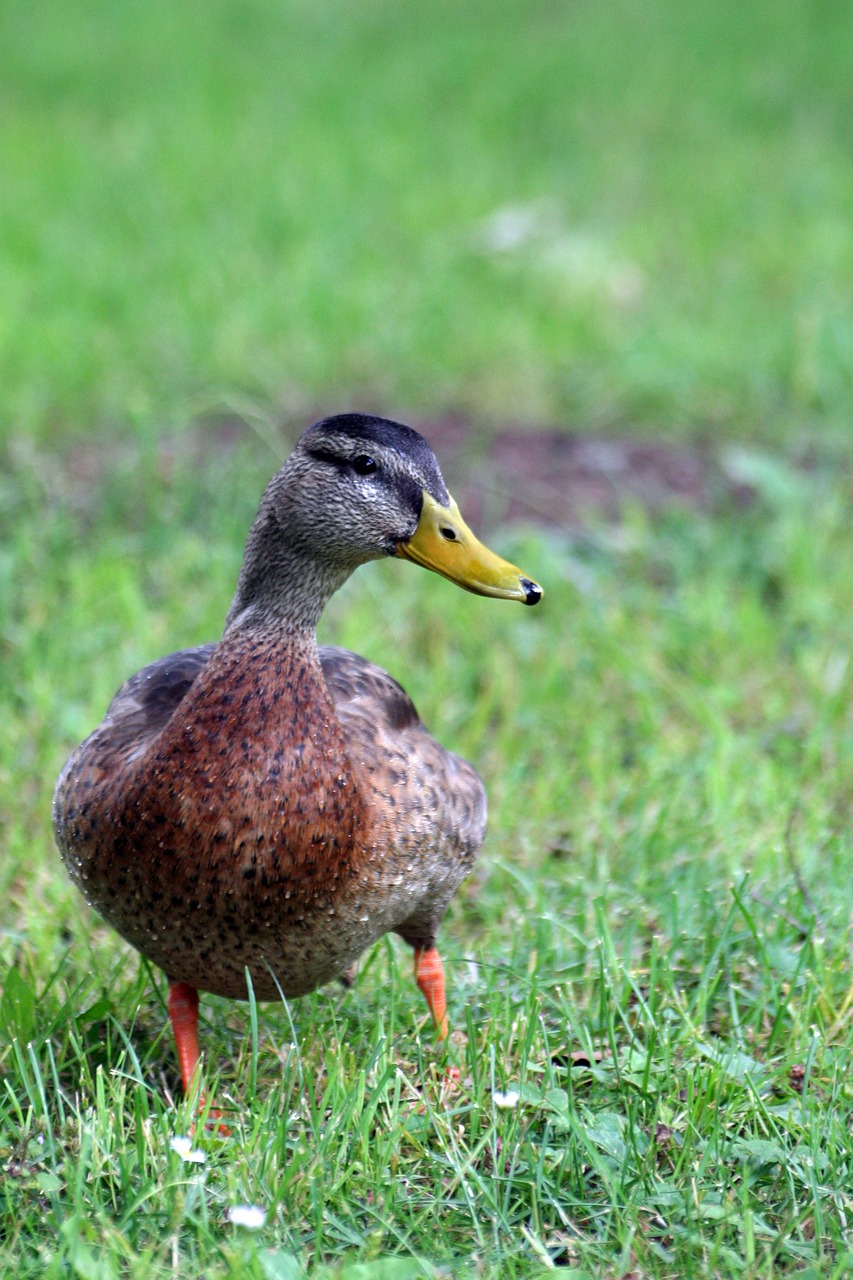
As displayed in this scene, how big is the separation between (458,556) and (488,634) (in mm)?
1934

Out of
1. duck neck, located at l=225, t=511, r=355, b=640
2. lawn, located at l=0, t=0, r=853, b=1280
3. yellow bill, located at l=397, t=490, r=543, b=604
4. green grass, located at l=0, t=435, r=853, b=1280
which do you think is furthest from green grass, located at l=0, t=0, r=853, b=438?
yellow bill, located at l=397, t=490, r=543, b=604

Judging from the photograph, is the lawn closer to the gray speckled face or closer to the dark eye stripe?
the gray speckled face

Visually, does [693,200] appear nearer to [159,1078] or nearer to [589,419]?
[589,419]

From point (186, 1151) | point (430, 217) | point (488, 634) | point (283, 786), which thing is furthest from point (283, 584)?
point (430, 217)

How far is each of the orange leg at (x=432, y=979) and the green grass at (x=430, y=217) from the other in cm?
222

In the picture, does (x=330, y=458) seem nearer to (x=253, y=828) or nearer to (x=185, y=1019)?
(x=253, y=828)

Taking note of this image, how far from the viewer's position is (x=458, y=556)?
250 cm

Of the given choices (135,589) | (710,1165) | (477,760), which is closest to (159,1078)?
(710,1165)

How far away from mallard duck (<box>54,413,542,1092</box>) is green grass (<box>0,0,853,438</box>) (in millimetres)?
2092

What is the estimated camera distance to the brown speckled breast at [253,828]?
7.73 feet

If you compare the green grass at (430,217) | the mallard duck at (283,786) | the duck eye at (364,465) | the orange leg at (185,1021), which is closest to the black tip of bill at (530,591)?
the mallard duck at (283,786)

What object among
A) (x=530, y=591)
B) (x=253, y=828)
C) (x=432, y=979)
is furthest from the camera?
(x=432, y=979)

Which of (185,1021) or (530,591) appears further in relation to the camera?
(185,1021)

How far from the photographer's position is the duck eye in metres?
2.49
